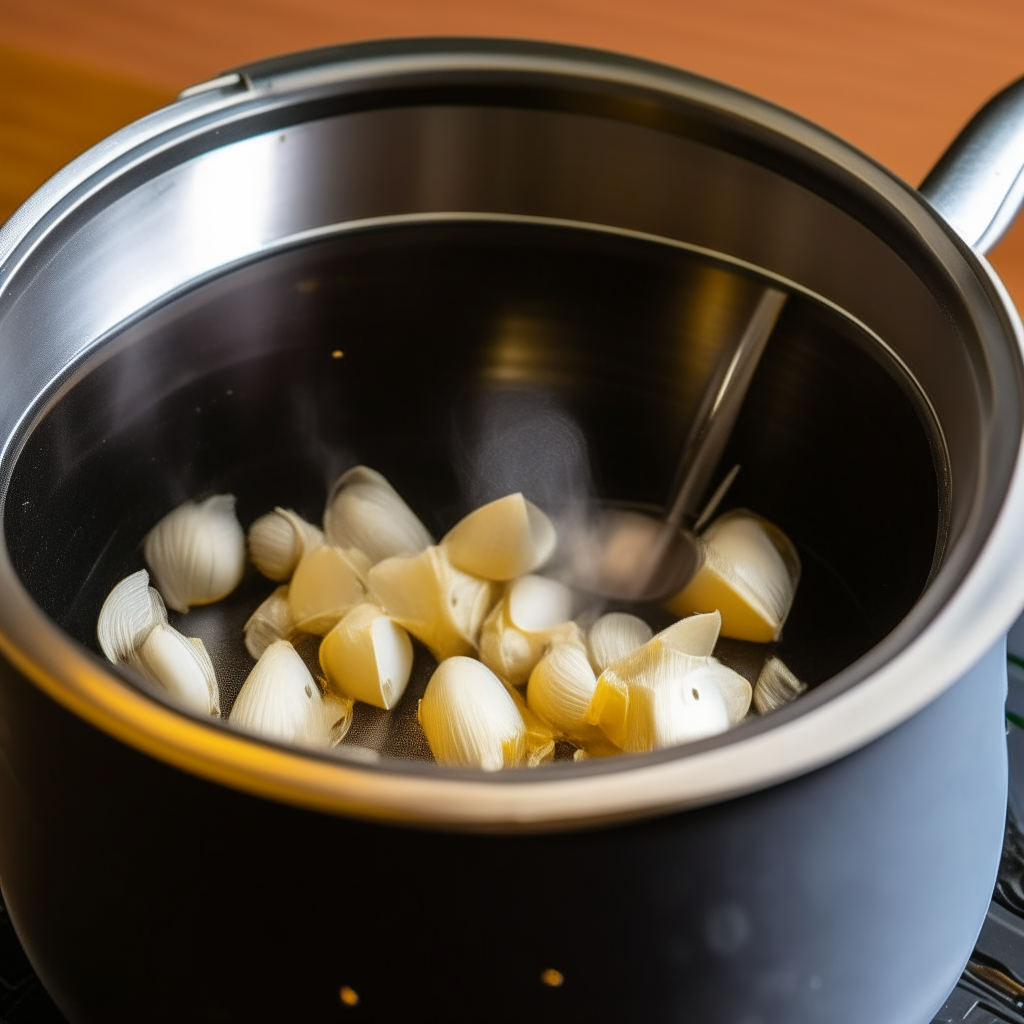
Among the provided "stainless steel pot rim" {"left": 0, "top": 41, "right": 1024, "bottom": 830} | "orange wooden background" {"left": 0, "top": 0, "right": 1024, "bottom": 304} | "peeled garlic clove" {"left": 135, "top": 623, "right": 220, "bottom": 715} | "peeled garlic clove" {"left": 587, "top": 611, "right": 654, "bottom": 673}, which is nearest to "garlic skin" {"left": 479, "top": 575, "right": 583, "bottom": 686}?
"peeled garlic clove" {"left": 587, "top": 611, "right": 654, "bottom": 673}

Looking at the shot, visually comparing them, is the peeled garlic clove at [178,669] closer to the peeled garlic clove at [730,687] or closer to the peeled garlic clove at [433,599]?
the peeled garlic clove at [433,599]

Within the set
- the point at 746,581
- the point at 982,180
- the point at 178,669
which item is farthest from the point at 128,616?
the point at 982,180

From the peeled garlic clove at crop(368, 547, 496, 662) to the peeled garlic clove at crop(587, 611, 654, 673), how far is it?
0.16 feet

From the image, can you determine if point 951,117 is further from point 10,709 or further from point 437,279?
point 10,709

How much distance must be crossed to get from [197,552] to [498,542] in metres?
0.13

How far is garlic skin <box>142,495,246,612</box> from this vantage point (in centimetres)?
52

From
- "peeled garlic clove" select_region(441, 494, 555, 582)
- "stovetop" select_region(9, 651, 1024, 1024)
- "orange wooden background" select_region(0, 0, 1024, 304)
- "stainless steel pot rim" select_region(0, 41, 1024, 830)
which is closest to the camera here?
"stainless steel pot rim" select_region(0, 41, 1024, 830)

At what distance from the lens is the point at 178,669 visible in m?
0.47

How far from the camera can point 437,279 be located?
57 cm

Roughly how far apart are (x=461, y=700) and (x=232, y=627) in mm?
126

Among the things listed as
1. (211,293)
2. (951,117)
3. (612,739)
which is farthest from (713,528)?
(951,117)

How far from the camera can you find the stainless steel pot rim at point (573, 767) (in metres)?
0.27

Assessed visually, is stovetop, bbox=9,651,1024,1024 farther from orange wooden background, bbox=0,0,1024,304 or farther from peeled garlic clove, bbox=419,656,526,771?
orange wooden background, bbox=0,0,1024,304

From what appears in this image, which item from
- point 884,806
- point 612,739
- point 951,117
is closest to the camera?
point 884,806
